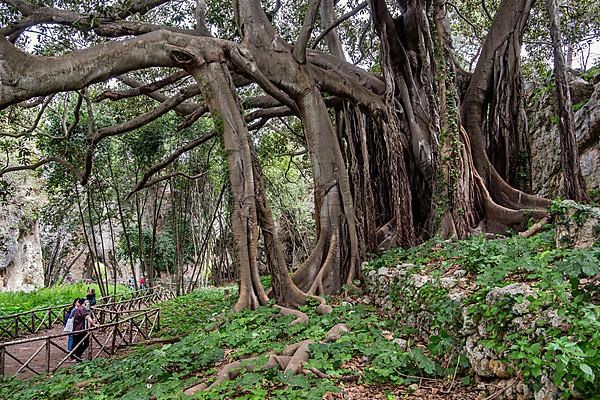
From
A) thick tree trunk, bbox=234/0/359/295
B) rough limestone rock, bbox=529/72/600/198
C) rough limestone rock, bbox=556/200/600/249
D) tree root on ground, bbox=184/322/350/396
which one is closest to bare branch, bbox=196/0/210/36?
thick tree trunk, bbox=234/0/359/295

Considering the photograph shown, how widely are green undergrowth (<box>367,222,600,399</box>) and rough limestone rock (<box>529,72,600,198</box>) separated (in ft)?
16.6

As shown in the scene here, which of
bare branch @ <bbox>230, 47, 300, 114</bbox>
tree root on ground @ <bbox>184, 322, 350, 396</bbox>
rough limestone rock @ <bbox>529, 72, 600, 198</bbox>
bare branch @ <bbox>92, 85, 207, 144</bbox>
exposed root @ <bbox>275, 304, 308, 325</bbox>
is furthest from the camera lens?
rough limestone rock @ <bbox>529, 72, 600, 198</bbox>

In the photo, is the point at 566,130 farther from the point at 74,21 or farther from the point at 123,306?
the point at 123,306

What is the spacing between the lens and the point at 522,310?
250 cm

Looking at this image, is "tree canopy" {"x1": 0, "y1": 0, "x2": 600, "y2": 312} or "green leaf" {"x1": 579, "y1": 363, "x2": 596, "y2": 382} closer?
"green leaf" {"x1": 579, "y1": 363, "x2": 596, "y2": 382}

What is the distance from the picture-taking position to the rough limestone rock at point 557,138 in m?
8.23

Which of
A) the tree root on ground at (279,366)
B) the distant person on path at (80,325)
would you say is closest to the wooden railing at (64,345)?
the distant person on path at (80,325)

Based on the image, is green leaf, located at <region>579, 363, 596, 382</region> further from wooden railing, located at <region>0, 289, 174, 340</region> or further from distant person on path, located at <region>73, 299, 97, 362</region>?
wooden railing, located at <region>0, 289, 174, 340</region>

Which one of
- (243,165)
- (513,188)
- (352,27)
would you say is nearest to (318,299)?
(243,165)

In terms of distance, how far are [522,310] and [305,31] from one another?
582 cm

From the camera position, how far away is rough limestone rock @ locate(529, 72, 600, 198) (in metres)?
8.23

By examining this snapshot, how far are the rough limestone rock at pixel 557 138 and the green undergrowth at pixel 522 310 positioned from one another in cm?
505

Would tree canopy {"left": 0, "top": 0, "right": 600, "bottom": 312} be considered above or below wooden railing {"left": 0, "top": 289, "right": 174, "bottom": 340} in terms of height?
above

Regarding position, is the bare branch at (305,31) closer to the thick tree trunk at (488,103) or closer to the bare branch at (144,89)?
the bare branch at (144,89)
